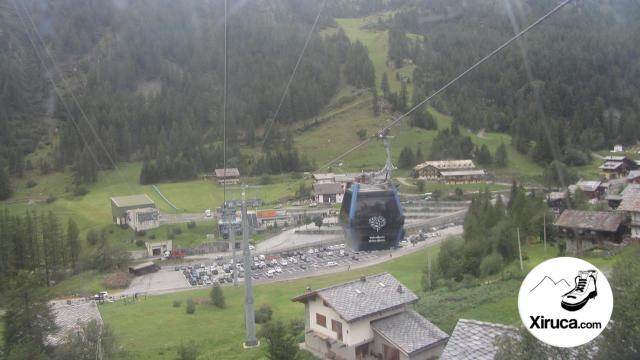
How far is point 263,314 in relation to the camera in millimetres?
17062

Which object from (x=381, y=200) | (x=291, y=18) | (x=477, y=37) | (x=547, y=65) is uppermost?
(x=291, y=18)

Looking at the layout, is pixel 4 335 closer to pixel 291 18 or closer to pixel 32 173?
pixel 32 173

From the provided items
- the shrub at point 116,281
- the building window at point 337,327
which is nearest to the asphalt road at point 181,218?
the shrub at point 116,281

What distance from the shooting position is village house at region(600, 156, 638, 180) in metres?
39.6

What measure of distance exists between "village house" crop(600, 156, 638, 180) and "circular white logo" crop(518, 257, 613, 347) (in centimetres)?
4055

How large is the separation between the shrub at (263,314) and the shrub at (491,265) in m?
6.33

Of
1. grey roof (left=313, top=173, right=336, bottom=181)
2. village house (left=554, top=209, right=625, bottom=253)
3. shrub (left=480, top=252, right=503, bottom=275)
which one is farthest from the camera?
grey roof (left=313, top=173, right=336, bottom=181)

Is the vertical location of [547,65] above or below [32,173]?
above

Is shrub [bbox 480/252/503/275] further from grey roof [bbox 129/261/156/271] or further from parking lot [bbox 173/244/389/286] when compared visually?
grey roof [bbox 129/261/156/271]

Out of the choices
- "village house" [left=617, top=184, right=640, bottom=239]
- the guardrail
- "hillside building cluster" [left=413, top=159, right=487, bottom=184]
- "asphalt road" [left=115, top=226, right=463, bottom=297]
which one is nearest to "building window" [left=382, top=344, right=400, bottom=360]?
"village house" [left=617, top=184, right=640, bottom=239]

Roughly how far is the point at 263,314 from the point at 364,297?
6469mm

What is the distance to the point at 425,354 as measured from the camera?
33.5 ft

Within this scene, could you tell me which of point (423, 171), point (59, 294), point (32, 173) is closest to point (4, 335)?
point (59, 294)

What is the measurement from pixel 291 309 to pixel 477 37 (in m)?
60.4
